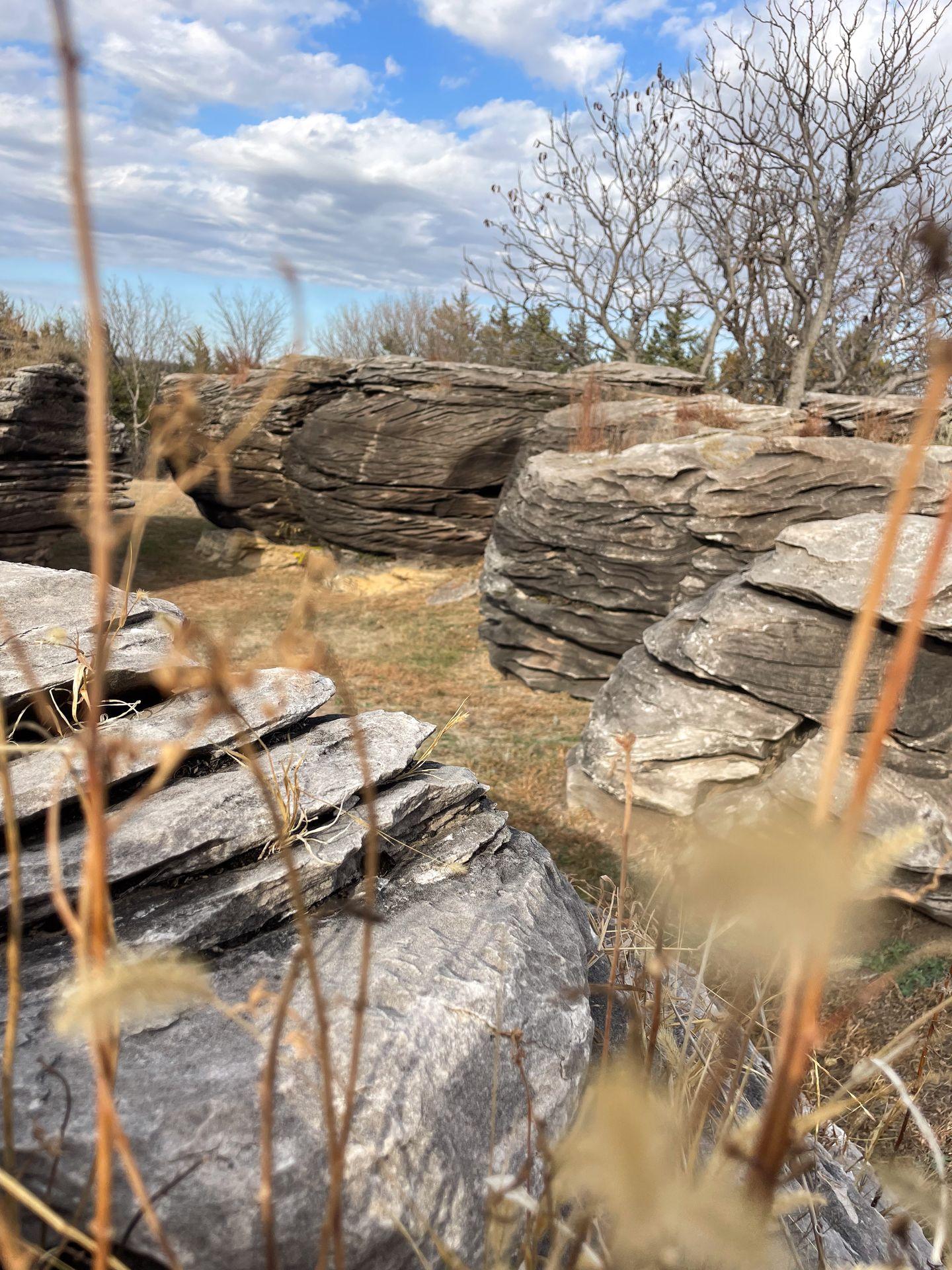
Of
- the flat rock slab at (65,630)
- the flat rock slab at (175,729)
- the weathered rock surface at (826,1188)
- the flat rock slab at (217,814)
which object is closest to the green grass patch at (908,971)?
the weathered rock surface at (826,1188)

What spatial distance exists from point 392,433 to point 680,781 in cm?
786

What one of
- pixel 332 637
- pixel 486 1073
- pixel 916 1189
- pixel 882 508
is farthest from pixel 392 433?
pixel 916 1189

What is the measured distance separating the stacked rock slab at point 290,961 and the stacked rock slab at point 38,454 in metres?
8.52

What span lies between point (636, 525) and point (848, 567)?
2454 millimetres

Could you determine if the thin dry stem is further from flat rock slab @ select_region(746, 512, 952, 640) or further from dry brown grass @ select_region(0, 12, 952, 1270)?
flat rock slab @ select_region(746, 512, 952, 640)

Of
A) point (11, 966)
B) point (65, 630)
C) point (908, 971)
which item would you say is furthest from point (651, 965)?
point (908, 971)

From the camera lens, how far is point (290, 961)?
1764 mm

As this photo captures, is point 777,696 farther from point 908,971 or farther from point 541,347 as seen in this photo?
point 541,347

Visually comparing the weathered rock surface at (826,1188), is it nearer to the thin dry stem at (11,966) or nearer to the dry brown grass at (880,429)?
the thin dry stem at (11,966)

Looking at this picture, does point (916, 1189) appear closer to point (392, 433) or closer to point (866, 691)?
point (866, 691)

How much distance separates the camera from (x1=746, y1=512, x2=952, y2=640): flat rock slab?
4508 millimetres

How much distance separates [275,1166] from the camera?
1.21 metres

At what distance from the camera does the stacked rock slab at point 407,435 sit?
11.6m

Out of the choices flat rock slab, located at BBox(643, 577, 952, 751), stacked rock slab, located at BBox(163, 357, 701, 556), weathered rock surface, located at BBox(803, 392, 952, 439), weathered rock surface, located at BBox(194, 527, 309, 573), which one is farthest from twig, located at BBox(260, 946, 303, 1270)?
weathered rock surface, located at BBox(194, 527, 309, 573)
